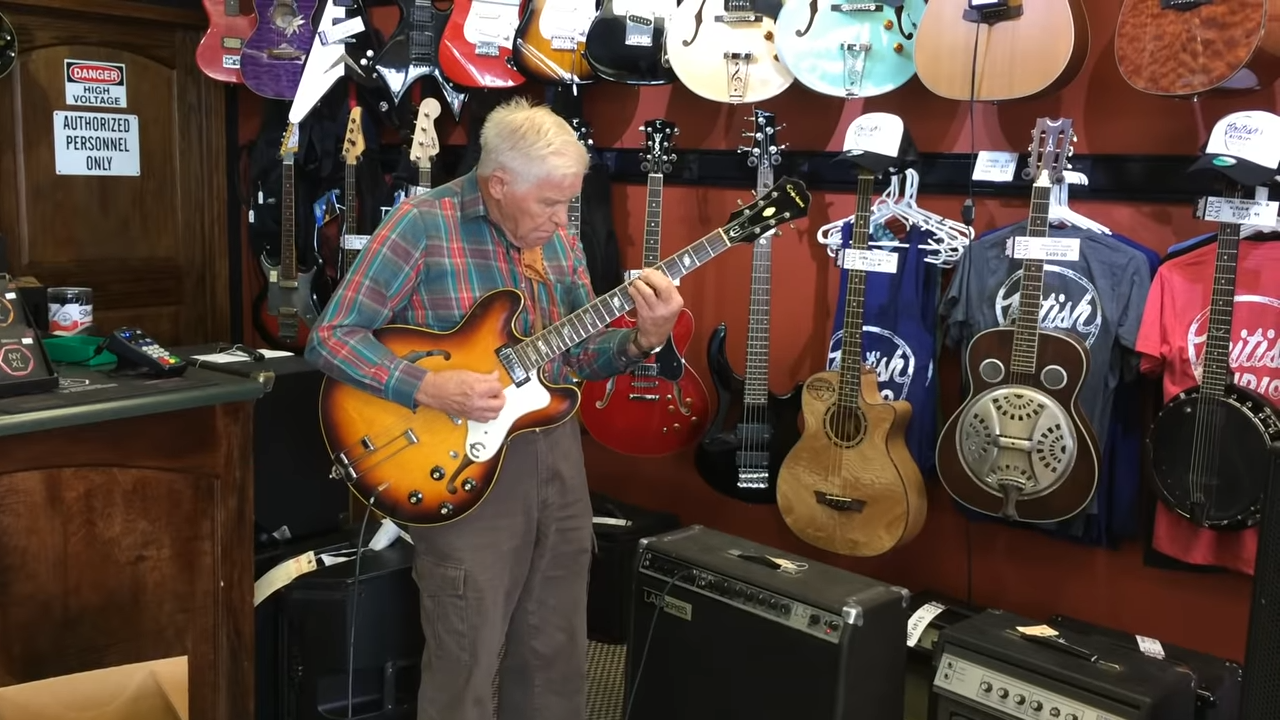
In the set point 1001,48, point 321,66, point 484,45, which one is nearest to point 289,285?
point 321,66

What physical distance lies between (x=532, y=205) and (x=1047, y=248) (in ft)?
3.85

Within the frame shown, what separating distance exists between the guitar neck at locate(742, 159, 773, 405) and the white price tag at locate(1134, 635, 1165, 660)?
3.45 ft

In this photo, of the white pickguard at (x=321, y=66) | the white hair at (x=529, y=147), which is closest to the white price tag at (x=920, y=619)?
the white hair at (x=529, y=147)

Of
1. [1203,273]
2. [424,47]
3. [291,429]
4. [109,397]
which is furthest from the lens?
[424,47]

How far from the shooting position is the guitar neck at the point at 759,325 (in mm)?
2922

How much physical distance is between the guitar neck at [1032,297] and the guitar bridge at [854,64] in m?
0.50

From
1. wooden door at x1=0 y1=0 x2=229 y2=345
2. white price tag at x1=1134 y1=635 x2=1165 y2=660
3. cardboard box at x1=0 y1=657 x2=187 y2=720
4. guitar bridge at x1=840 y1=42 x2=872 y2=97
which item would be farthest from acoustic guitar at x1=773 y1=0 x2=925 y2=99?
wooden door at x1=0 y1=0 x2=229 y2=345

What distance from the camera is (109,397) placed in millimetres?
2027

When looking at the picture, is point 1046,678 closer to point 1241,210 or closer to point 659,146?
point 1241,210

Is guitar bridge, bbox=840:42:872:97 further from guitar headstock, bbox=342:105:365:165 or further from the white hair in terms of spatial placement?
guitar headstock, bbox=342:105:365:165

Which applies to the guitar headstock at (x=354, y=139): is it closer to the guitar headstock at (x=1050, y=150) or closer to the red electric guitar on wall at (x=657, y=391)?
the red electric guitar on wall at (x=657, y=391)

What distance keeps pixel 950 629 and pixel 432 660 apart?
1.02 m

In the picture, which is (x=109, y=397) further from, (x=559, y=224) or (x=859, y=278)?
(x=859, y=278)

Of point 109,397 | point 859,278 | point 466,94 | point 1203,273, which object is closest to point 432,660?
point 109,397
